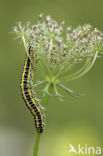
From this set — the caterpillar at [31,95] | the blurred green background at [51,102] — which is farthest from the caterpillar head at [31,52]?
the blurred green background at [51,102]

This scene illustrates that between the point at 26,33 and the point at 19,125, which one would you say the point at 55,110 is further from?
the point at 26,33

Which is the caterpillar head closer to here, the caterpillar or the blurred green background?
the caterpillar

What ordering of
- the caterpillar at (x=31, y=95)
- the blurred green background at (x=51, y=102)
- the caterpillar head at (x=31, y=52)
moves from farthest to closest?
the blurred green background at (x=51, y=102) → the caterpillar head at (x=31, y=52) → the caterpillar at (x=31, y=95)

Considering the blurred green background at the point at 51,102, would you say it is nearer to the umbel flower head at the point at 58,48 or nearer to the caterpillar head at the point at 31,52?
the umbel flower head at the point at 58,48

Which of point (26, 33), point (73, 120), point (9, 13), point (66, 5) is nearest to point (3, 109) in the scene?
point (73, 120)

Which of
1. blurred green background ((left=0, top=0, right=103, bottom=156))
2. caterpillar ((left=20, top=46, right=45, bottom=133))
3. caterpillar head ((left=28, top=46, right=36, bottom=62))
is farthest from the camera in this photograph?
blurred green background ((left=0, top=0, right=103, bottom=156))

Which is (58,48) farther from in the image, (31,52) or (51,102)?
(51,102)

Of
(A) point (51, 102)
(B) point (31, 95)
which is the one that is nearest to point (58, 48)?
(B) point (31, 95)

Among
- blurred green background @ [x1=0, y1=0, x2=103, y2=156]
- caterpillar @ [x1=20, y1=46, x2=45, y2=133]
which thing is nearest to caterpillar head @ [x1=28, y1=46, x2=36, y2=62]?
caterpillar @ [x1=20, y1=46, x2=45, y2=133]
